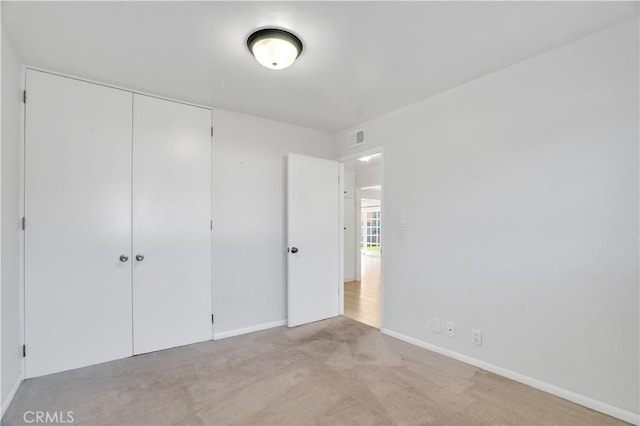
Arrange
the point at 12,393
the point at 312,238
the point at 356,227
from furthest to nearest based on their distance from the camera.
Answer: the point at 356,227 < the point at 312,238 < the point at 12,393

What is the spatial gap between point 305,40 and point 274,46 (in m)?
0.23

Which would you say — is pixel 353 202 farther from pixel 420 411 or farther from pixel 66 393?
pixel 66 393

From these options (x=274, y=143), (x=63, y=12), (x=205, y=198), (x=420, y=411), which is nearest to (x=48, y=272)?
(x=205, y=198)

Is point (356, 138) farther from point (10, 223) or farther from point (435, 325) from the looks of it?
point (10, 223)

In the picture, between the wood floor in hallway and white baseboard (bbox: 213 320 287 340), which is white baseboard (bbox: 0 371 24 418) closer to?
white baseboard (bbox: 213 320 287 340)

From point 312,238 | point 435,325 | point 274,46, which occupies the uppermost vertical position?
point 274,46

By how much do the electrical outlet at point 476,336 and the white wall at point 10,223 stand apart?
11.4 feet

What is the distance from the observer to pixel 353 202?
6637 millimetres

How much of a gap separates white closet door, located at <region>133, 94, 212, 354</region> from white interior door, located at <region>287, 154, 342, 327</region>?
0.98 metres

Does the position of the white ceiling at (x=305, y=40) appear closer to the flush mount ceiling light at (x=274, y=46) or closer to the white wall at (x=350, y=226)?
the flush mount ceiling light at (x=274, y=46)

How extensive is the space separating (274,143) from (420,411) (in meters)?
3.11

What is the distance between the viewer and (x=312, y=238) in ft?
13.0

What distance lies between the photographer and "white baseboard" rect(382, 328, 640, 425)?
75.7 inches

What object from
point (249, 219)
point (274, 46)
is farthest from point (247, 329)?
point (274, 46)
